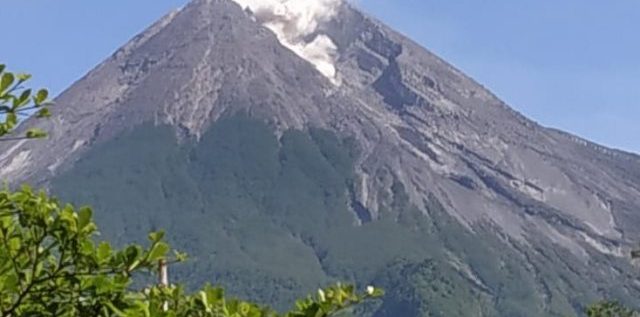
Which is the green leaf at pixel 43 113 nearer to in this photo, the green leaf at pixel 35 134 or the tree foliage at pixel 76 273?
the green leaf at pixel 35 134

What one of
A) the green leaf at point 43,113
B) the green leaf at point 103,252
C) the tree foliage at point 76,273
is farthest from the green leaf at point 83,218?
the green leaf at point 43,113

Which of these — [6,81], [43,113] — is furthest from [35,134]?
[6,81]

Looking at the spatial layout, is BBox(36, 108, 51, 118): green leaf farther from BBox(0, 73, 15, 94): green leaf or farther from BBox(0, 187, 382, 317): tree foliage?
BBox(0, 187, 382, 317): tree foliage

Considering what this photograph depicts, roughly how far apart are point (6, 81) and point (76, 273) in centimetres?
92

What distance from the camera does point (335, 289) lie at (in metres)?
5.76

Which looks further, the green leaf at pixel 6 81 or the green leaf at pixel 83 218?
the green leaf at pixel 6 81

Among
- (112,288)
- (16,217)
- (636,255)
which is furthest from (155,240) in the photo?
(636,255)

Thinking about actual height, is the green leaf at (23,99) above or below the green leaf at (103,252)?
above

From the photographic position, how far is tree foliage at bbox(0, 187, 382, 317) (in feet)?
17.5

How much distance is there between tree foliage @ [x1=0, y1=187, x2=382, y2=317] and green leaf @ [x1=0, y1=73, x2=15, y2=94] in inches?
17.8

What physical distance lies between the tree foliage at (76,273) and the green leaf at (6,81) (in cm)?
45

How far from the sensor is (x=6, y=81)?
5.79 metres

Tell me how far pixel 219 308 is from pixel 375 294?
800 millimetres

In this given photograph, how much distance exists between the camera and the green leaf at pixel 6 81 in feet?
19.0
